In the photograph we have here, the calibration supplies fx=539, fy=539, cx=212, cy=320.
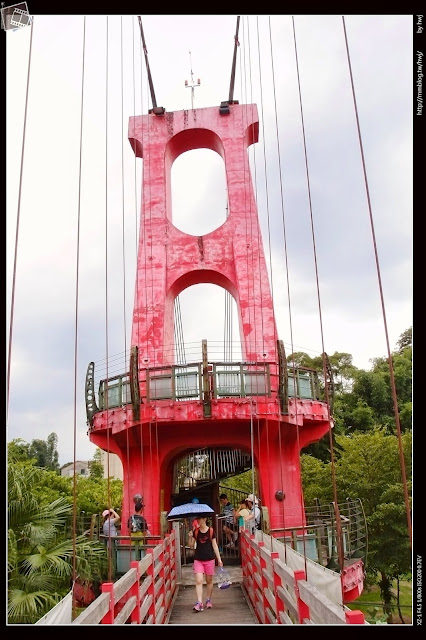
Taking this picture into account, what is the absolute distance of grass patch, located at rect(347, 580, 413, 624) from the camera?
16.7m

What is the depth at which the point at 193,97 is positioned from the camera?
17844 millimetres

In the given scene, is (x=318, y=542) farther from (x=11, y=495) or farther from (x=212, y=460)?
(x=212, y=460)

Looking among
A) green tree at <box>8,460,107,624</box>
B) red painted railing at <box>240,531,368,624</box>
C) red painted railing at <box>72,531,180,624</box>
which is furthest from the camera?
green tree at <box>8,460,107,624</box>

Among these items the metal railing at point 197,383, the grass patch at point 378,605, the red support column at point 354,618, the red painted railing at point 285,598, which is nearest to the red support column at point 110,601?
the red painted railing at point 285,598

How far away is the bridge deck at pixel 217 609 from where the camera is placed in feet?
21.0

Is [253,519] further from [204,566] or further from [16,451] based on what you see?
[16,451]

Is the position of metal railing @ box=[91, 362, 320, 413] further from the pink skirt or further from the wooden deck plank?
the pink skirt

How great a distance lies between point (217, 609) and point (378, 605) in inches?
502

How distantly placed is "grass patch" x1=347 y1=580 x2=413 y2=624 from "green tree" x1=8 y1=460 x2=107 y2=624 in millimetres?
10862

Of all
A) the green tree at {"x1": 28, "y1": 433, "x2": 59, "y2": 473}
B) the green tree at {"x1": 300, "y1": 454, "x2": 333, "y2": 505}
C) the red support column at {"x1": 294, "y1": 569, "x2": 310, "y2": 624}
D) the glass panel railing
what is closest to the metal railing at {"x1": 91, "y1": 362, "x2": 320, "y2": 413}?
the glass panel railing

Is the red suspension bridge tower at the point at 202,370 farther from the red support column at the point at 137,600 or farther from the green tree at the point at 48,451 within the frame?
the green tree at the point at 48,451

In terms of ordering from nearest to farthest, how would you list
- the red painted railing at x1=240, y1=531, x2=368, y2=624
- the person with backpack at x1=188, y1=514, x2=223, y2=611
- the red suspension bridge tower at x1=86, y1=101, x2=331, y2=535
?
the red painted railing at x1=240, y1=531, x2=368, y2=624 < the person with backpack at x1=188, y1=514, x2=223, y2=611 < the red suspension bridge tower at x1=86, y1=101, x2=331, y2=535
